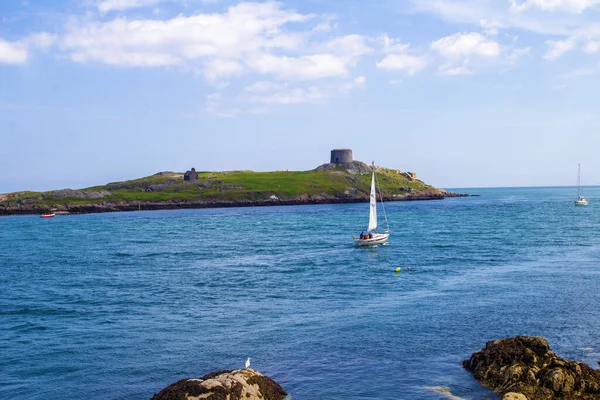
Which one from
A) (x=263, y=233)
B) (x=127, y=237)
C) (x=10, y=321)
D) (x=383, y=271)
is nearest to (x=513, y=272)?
(x=383, y=271)

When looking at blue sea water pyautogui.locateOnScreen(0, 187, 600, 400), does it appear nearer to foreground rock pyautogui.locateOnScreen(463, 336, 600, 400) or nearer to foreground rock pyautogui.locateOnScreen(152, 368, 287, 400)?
foreground rock pyautogui.locateOnScreen(463, 336, 600, 400)

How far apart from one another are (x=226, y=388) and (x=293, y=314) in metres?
18.4

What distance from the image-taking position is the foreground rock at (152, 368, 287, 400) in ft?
65.8

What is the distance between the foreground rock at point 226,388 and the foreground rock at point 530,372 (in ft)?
31.5

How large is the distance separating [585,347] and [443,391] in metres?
10.7

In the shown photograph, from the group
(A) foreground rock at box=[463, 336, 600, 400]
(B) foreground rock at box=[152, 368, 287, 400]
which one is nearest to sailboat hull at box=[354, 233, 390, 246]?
(A) foreground rock at box=[463, 336, 600, 400]

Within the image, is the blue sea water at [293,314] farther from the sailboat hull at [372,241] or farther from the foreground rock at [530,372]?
the sailboat hull at [372,241]

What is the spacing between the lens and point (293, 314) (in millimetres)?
38812

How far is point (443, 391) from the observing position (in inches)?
940

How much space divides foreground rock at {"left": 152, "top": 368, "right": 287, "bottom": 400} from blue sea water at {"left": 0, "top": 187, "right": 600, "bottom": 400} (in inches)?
75.6

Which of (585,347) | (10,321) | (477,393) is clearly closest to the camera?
(477,393)

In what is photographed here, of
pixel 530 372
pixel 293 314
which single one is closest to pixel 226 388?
pixel 530 372

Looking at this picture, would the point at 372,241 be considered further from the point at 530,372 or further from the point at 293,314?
the point at 530,372

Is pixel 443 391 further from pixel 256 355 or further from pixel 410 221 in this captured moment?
pixel 410 221
